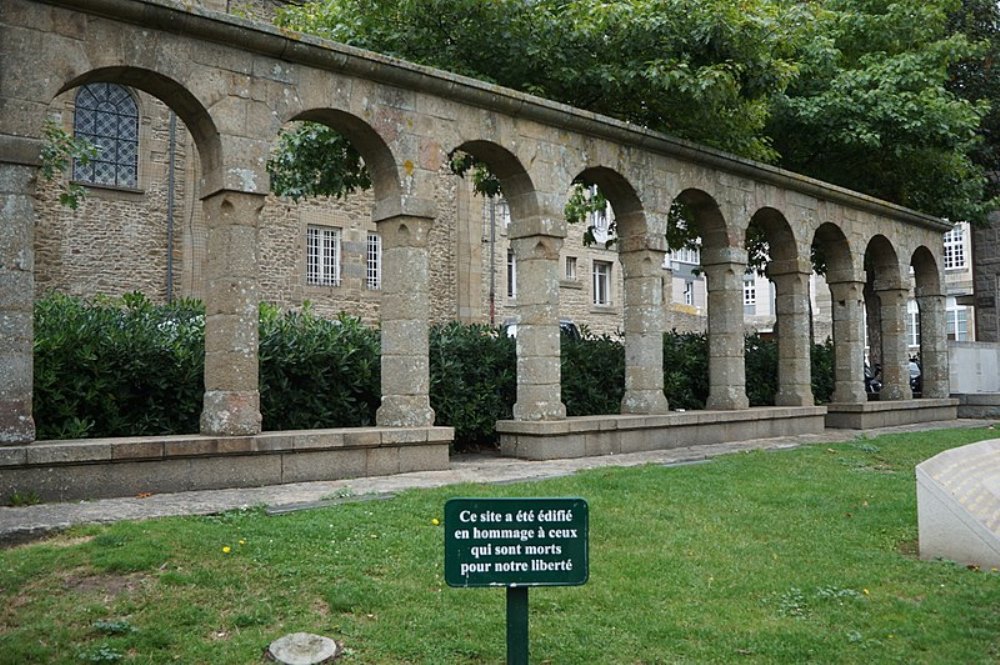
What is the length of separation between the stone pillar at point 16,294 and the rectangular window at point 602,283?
25046 millimetres

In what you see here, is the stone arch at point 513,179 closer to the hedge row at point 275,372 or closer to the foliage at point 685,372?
the hedge row at point 275,372

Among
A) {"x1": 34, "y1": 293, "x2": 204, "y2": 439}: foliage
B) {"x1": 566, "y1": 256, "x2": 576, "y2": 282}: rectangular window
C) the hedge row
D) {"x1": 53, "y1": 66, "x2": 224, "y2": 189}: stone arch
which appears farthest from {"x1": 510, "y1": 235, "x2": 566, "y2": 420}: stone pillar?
{"x1": 566, "y1": 256, "x2": 576, "y2": 282}: rectangular window

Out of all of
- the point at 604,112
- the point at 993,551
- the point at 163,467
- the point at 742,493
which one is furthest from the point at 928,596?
the point at 604,112

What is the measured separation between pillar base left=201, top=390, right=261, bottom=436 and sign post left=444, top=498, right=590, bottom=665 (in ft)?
15.7

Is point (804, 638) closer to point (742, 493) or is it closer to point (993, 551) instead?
point (993, 551)

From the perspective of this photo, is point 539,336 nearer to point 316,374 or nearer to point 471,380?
point 471,380

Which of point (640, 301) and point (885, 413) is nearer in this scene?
point (640, 301)

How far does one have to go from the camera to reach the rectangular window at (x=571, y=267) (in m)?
29.4

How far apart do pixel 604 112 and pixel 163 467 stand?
8391 mm

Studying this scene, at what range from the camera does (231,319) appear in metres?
7.61

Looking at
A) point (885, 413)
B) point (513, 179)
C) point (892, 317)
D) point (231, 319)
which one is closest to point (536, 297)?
point (513, 179)

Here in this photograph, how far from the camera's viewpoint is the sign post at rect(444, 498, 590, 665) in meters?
3.09

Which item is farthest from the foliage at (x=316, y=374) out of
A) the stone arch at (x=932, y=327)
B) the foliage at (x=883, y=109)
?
the stone arch at (x=932, y=327)

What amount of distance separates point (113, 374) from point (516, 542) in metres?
5.92
